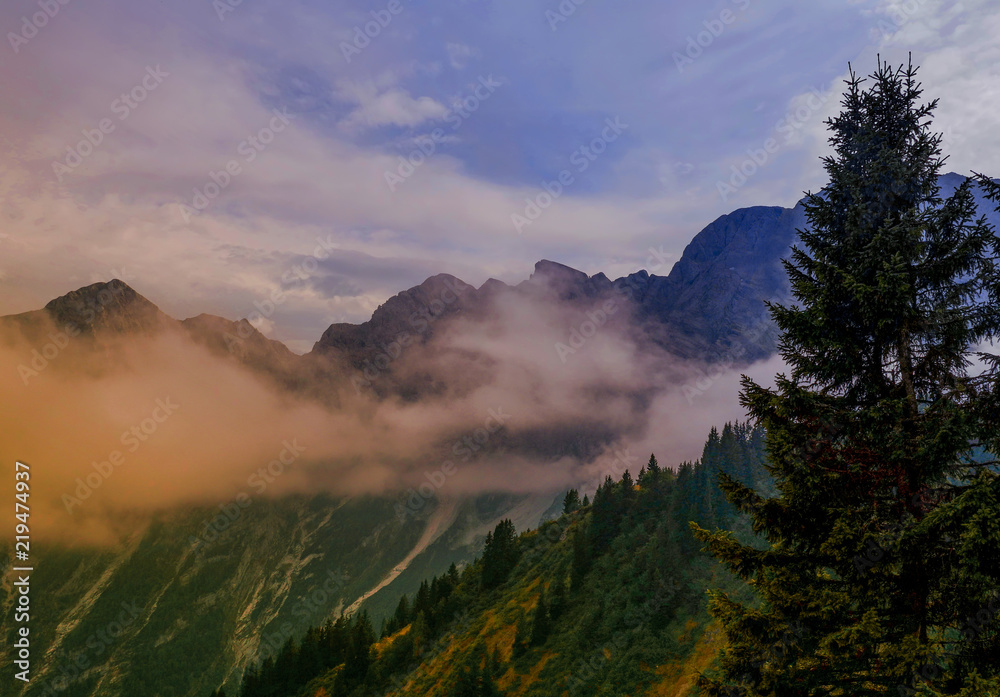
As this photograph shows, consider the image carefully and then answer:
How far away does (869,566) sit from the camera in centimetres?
1041

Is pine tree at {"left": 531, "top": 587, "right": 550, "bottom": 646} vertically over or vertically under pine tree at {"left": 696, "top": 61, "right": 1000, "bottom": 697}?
under

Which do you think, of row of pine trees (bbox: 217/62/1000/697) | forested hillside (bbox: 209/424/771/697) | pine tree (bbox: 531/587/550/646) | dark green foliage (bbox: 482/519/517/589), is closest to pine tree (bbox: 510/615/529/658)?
forested hillside (bbox: 209/424/771/697)

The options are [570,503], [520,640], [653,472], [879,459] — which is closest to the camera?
[879,459]

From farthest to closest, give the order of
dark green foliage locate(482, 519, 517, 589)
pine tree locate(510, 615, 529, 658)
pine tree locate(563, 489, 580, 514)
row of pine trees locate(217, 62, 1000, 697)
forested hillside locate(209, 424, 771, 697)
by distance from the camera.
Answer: pine tree locate(563, 489, 580, 514) < dark green foliage locate(482, 519, 517, 589) < pine tree locate(510, 615, 529, 658) < forested hillside locate(209, 424, 771, 697) < row of pine trees locate(217, 62, 1000, 697)

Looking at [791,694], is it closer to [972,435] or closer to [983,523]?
[983,523]

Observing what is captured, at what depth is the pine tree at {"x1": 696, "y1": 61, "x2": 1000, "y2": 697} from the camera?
32.2ft

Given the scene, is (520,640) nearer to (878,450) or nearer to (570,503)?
(570,503)

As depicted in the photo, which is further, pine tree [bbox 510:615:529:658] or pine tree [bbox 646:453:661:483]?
pine tree [bbox 646:453:661:483]

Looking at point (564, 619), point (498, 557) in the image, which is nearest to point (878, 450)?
point (564, 619)

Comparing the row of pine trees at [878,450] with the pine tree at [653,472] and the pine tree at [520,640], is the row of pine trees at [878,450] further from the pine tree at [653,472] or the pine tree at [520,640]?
the pine tree at [653,472]

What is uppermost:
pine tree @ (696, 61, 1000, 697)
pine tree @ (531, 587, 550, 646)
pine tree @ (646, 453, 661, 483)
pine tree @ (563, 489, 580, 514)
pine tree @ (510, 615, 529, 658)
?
pine tree @ (696, 61, 1000, 697)

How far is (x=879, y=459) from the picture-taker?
10.9 meters

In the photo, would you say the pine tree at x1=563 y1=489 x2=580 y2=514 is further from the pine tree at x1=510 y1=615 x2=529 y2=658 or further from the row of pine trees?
the row of pine trees

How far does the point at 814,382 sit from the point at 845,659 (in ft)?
19.3
